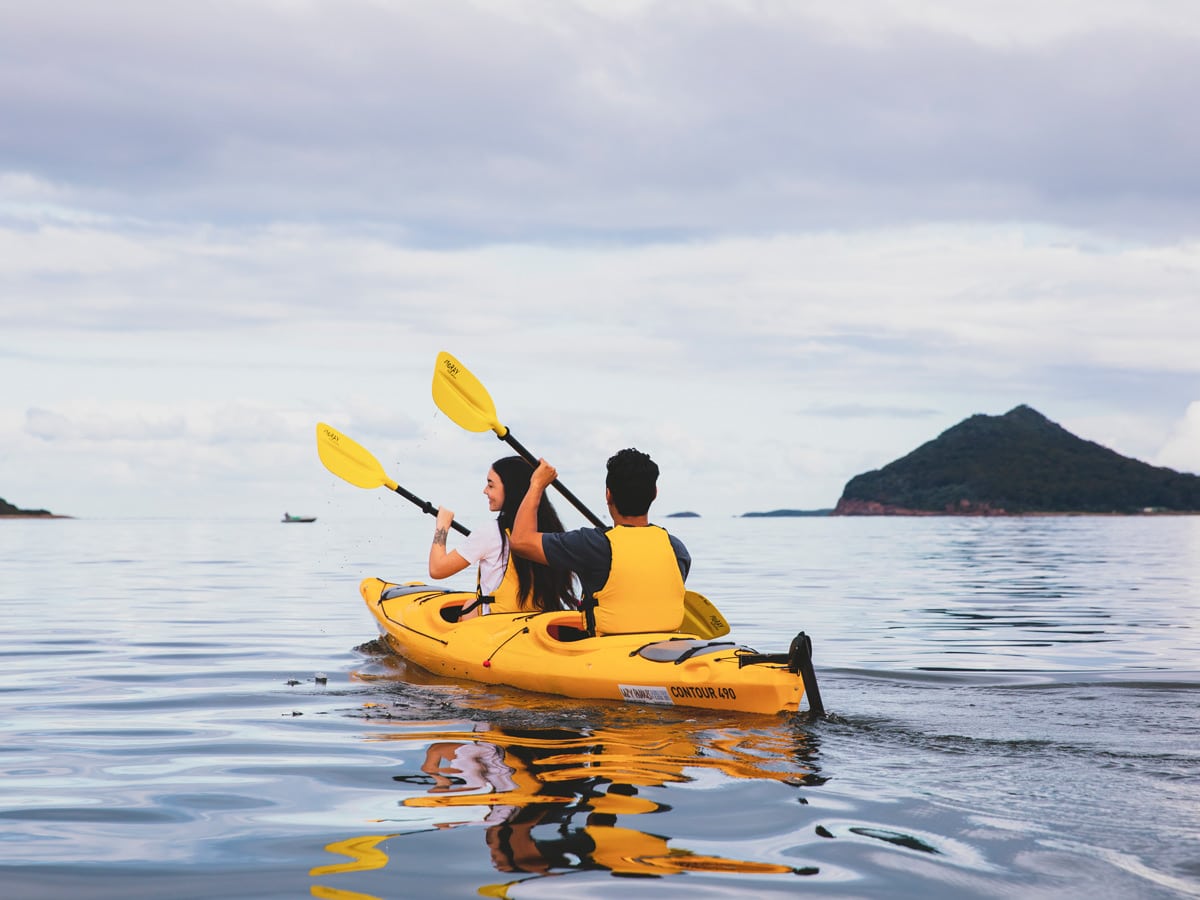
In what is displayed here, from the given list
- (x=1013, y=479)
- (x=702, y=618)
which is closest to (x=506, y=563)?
(x=702, y=618)

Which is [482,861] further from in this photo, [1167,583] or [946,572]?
[946,572]

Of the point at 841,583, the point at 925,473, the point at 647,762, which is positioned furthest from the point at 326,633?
the point at 925,473

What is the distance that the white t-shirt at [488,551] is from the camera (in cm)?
768

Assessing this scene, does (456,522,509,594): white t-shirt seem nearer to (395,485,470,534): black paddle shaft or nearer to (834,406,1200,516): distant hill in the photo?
(395,485,470,534): black paddle shaft

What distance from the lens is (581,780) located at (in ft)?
14.8

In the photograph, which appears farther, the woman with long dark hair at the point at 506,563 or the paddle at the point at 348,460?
the paddle at the point at 348,460

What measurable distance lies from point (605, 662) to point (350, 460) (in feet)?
15.9

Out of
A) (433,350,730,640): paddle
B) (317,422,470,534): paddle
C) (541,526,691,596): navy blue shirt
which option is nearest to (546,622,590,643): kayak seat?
(541,526,691,596): navy blue shirt

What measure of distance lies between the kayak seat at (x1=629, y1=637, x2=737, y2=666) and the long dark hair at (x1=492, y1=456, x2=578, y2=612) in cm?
118

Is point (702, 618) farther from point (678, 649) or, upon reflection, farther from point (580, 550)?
point (580, 550)

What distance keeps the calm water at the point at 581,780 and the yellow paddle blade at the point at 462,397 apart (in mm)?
1960

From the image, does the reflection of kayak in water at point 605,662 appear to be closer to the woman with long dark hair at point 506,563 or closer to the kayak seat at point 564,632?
the kayak seat at point 564,632

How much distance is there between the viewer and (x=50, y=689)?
24.7 ft

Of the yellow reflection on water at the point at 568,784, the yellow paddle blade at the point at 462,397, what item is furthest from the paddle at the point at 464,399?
the yellow reflection on water at the point at 568,784
